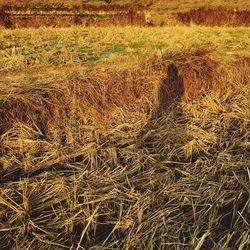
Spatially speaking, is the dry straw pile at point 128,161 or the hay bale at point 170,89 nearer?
the dry straw pile at point 128,161

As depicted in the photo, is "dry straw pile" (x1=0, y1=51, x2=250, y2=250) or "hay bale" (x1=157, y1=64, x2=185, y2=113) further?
"hay bale" (x1=157, y1=64, x2=185, y2=113)

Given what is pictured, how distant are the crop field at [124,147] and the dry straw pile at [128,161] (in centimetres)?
1

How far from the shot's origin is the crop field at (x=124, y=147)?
284 centimetres

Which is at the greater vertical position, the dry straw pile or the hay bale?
the hay bale

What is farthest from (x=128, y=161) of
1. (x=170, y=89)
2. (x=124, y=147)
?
(x=170, y=89)

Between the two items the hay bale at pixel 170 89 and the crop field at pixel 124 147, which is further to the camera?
the hay bale at pixel 170 89

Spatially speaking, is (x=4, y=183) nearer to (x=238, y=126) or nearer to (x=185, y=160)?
(x=185, y=160)

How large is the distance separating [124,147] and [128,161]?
0.35m

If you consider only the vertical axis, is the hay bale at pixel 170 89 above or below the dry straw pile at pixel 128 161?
above

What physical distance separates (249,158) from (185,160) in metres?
0.66

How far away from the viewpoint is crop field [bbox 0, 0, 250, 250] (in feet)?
9.32

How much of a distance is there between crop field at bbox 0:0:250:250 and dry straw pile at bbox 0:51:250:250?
0.04ft

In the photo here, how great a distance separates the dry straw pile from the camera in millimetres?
2816

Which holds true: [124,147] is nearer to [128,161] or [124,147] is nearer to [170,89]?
[128,161]
